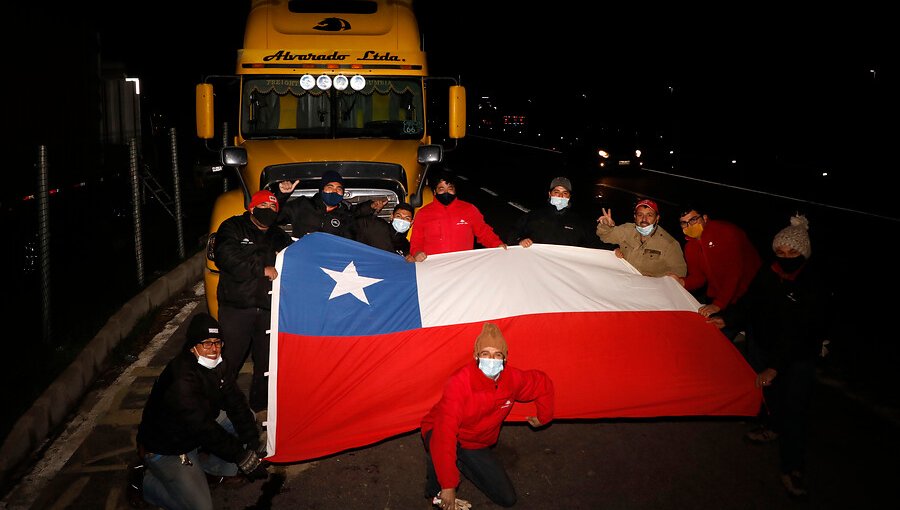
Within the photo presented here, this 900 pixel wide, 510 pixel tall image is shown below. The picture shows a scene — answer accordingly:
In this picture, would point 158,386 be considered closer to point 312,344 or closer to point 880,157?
point 312,344

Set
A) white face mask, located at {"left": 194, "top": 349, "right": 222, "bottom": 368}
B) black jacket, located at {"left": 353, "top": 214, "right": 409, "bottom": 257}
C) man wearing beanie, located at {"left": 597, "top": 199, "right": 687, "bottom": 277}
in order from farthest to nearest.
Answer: black jacket, located at {"left": 353, "top": 214, "right": 409, "bottom": 257}
man wearing beanie, located at {"left": 597, "top": 199, "right": 687, "bottom": 277}
white face mask, located at {"left": 194, "top": 349, "right": 222, "bottom": 368}

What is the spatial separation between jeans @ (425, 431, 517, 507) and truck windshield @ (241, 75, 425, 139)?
5858 millimetres

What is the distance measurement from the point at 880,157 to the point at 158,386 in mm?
27881

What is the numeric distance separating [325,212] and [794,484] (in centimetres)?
455

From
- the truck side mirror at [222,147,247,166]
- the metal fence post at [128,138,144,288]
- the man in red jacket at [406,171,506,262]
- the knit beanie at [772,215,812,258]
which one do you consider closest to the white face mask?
the man in red jacket at [406,171,506,262]

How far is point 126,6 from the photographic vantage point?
3078 centimetres

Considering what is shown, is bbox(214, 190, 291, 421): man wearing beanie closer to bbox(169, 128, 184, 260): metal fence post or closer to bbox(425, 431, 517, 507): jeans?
bbox(425, 431, 517, 507): jeans

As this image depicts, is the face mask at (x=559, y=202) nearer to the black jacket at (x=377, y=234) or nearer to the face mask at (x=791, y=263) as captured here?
the black jacket at (x=377, y=234)

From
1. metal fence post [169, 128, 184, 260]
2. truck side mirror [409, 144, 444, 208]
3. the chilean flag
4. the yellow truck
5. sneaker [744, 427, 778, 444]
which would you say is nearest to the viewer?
the chilean flag

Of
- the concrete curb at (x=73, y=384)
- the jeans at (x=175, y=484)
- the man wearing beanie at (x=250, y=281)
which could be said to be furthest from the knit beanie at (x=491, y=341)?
the concrete curb at (x=73, y=384)

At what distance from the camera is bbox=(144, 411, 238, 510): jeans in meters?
4.82

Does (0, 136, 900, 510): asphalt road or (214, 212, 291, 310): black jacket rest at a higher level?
(214, 212, 291, 310): black jacket

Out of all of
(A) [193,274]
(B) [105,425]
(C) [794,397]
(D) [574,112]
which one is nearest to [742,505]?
(C) [794,397]

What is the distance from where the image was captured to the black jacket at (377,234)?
23.7ft
